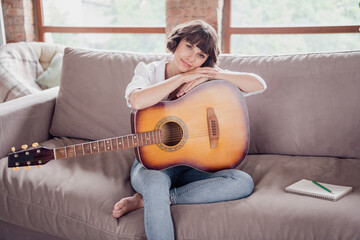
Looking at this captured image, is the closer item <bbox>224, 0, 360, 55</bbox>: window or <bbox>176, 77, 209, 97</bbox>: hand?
<bbox>176, 77, 209, 97</bbox>: hand

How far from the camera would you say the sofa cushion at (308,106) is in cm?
181

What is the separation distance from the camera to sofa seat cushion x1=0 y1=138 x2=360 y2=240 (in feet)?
4.35

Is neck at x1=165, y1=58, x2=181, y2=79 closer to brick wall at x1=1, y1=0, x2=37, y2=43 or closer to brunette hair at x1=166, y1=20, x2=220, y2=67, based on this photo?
brunette hair at x1=166, y1=20, x2=220, y2=67

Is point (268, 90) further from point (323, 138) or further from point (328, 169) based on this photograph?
point (328, 169)

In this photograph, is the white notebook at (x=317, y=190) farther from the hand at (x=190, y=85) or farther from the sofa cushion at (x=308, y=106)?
the hand at (x=190, y=85)

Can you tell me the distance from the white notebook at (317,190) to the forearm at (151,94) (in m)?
0.63

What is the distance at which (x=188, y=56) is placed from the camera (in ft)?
5.43

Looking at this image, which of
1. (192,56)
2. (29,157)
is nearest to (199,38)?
(192,56)

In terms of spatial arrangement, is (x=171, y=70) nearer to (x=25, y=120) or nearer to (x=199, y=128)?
(x=199, y=128)

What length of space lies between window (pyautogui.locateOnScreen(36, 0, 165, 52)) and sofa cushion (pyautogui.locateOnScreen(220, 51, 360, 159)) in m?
1.72

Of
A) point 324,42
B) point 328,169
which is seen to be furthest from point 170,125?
point 324,42

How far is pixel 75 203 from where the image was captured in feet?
5.05

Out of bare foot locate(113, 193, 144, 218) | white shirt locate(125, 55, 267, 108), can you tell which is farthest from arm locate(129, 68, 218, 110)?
bare foot locate(113, 193, 144, 218)

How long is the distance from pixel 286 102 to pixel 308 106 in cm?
11
